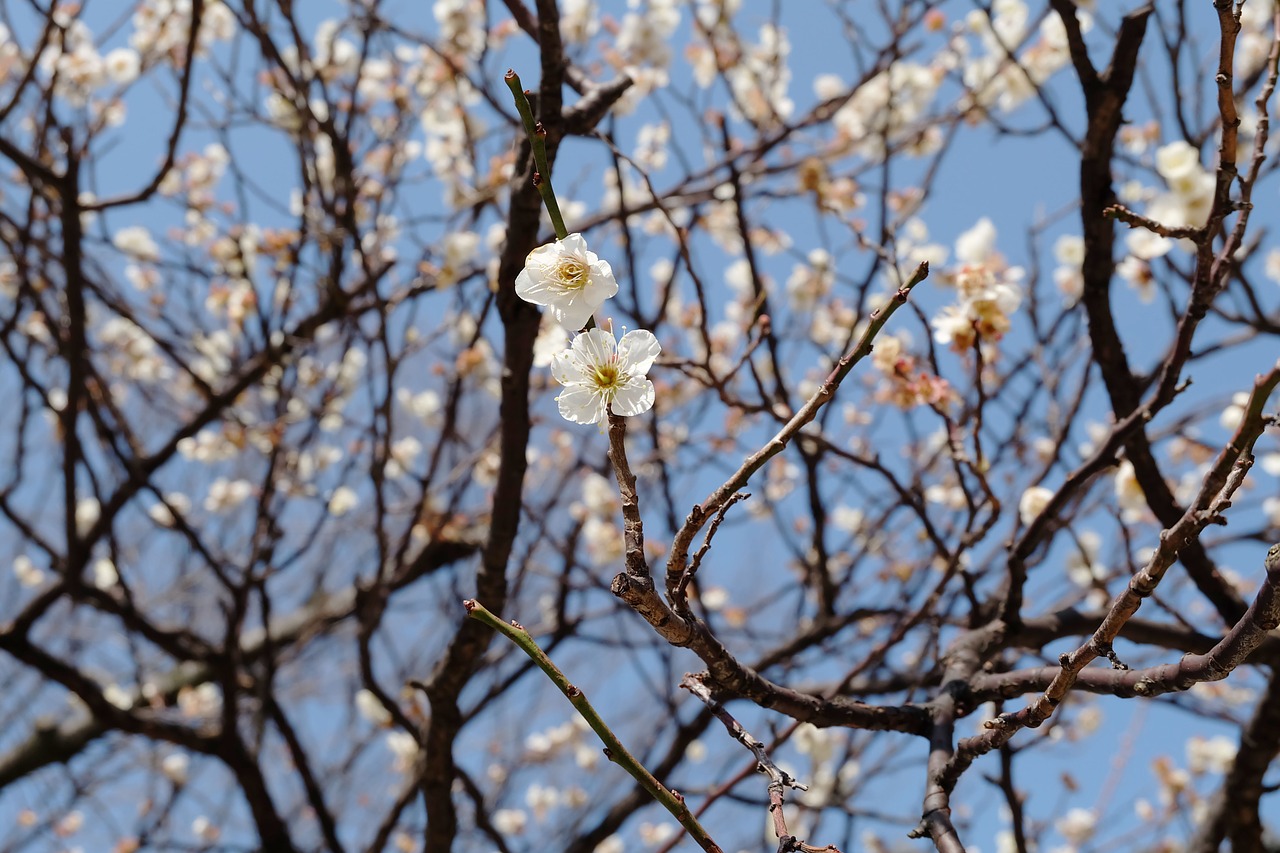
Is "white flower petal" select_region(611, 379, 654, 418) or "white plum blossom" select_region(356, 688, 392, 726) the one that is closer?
"white flower petal" select_region(611, 379, 654, 418)

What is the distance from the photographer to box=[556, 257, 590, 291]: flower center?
38.9 inches

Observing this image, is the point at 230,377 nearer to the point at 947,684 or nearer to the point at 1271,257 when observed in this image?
the point at 947,684

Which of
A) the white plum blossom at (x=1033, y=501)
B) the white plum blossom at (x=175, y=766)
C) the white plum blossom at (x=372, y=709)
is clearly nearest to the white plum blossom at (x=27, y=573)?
the white plum blossom at (x=175, y=766)

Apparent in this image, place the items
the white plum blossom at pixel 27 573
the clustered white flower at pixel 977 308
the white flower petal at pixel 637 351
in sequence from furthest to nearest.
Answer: the white plum blossom at pixel 27 573
the clustered white flower at pixel 977 308
the white flower petal at pixel 637 351

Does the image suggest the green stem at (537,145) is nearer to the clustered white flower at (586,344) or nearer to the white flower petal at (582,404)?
the clustered white flower at (586,344)

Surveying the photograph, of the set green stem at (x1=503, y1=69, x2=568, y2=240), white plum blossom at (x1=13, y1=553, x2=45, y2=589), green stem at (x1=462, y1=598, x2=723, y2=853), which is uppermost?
white plum blossom at (x1=13, y1=553, x2=45, y2=589)

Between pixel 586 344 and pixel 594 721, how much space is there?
1.20 feet

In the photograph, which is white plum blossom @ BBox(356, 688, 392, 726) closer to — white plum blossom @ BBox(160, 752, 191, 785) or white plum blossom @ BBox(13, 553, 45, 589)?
white plum blossom @ BBox(160, 752, 191, 785)

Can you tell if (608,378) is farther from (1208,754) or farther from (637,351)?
(1208,754)

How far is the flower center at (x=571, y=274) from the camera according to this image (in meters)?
0.99

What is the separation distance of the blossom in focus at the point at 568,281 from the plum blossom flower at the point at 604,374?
0.10 ft

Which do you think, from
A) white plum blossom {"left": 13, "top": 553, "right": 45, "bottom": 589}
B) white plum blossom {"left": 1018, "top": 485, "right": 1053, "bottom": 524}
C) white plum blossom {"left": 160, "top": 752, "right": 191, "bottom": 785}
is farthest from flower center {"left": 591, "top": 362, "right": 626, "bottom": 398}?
white plum blossom {"left": 13, "top": 553, "right": 45, "bottom": 589}

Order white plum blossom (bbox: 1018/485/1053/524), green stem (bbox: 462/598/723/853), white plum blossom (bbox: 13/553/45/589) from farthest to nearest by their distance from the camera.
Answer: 1. white plum blossom (bbox: 13/553/45/589)
2. white plum blossom (bbox: 1018/485/1053/524)
3. green stem (bbox: 462/598/723/853)

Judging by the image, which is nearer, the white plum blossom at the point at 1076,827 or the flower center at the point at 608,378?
the flower center at the point at 608,378
